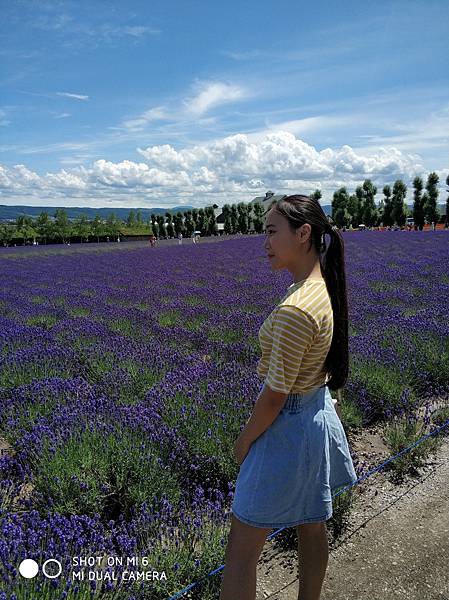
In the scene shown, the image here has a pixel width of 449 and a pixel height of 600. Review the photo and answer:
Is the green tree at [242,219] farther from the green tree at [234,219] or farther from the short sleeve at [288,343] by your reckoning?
the short sleeve at [288,343]

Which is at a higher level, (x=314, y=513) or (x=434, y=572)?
(x=314, y=513)

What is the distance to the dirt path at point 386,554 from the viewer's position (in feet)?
7.18

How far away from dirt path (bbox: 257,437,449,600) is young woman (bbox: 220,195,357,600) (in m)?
0.74

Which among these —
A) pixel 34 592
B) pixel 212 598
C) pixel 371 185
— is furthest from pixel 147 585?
pixel 371 185

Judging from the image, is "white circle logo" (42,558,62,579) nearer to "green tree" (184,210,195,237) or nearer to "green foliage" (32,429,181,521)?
"green foliage" (32,429,181,521)

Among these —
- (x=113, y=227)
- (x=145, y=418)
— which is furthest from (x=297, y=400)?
(x=113, y=227)

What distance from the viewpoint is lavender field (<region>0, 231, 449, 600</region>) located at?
7.09 feet

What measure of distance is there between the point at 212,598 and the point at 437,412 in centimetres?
268

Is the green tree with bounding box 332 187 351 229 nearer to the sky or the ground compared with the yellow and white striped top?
nearer to the sky

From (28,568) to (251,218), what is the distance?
3395 inches

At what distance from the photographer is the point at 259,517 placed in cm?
161

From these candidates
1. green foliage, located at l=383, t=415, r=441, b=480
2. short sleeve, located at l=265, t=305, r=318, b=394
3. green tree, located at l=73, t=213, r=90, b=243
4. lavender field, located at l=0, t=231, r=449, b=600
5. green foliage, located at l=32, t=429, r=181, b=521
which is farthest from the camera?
green tree, located at l=73, t=213, r=90, b=243

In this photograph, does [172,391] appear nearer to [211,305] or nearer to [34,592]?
[34,592]

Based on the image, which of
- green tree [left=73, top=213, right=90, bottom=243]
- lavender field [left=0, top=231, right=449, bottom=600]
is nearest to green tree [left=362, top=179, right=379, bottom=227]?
green tree [left=73, top=213, right=90, bottom=243]
